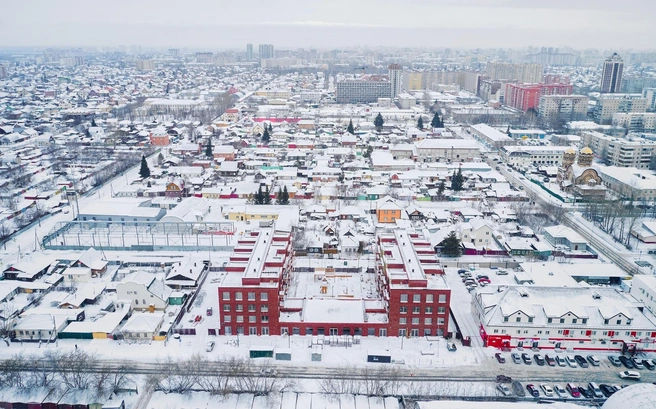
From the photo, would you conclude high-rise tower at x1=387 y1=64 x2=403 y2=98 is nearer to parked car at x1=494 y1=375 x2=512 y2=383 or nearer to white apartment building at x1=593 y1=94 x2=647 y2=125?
white apartment building at x1=593 y1=94 x2=647 y2=125

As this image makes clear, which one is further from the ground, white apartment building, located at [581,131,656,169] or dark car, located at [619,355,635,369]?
white apartment building, located at [581,131,656,169]

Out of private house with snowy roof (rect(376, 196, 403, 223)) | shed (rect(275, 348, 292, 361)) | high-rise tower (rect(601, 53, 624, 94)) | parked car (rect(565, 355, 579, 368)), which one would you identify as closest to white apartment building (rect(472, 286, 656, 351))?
parked car (rect(565, 355, 579, 368))

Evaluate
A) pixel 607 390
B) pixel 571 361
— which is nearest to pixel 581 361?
pixel 571 361

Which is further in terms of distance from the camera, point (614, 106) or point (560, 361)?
point (614, 106)

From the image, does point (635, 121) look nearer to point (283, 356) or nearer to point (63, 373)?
point (283, 356)

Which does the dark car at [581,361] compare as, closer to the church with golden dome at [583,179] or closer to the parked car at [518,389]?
the parked car at [518,389]
